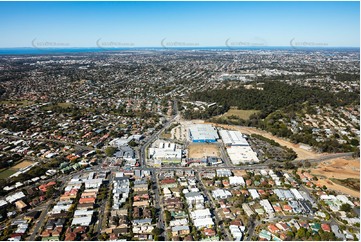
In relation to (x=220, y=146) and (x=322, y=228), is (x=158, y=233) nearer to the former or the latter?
(x=322, y=228)

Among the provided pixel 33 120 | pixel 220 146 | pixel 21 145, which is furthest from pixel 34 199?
pixel 33 120

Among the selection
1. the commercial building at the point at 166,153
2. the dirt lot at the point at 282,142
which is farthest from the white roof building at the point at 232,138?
the commercial building at the point at 166,153

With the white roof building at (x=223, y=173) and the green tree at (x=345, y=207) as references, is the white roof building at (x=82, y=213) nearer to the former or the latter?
the white roof building at (x=223, y=173)

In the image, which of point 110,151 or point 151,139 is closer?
point 110,151

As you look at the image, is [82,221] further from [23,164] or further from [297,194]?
[297,194]

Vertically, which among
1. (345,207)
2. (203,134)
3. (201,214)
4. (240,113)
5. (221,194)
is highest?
(201,214)

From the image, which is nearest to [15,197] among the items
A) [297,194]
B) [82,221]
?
[82,221]
